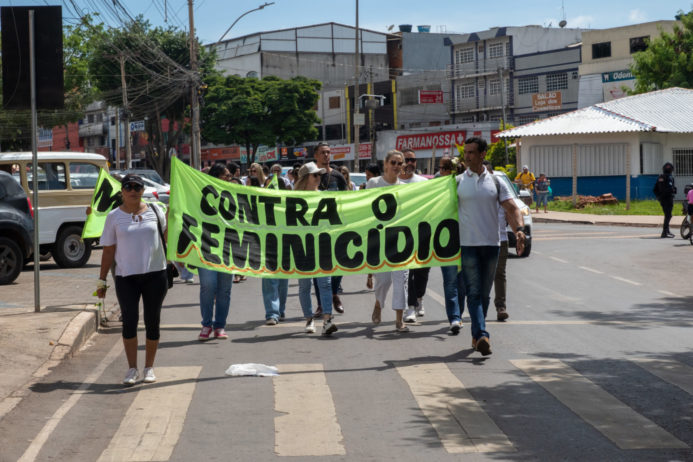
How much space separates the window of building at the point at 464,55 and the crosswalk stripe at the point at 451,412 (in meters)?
65.1

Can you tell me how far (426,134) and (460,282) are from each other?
5716 centimetres

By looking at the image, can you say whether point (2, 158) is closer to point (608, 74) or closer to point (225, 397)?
point (225, 397)

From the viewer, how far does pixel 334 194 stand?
9680 mm

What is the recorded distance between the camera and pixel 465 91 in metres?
71.4

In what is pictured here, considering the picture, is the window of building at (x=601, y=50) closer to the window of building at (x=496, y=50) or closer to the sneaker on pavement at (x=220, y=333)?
the window of building at (x=496, y=50)

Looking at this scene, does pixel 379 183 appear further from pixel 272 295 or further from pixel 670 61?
pixel 670 61

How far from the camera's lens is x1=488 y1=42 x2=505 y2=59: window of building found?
226ft

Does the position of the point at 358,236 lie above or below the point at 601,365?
above

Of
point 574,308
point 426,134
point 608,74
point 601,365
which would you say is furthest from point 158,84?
point 601,365

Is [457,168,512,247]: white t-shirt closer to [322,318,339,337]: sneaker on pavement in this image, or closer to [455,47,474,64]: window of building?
[322,318,339,337]: sneaker on pavement

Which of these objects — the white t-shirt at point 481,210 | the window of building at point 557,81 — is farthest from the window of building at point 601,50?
the white t-shirt at point 481,210

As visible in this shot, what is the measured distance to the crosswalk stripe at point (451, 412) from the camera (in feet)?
18.7

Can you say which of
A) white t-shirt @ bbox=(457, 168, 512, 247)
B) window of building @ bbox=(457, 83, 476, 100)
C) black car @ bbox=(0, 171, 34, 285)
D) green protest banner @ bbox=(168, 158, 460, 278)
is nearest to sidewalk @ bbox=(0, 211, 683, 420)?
black car @ bbox=(0, 171, 34, 285)

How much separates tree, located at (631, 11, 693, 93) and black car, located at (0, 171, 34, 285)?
140ft
